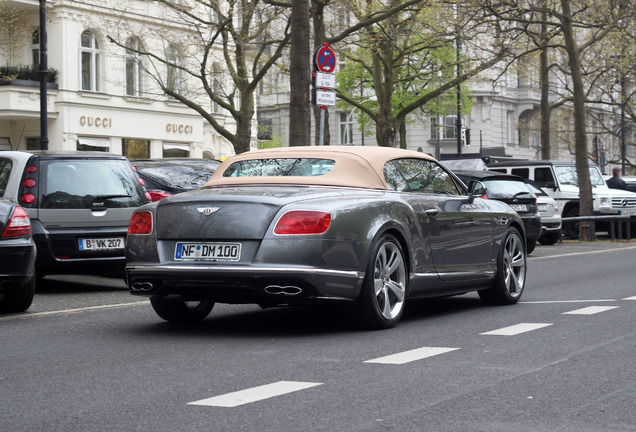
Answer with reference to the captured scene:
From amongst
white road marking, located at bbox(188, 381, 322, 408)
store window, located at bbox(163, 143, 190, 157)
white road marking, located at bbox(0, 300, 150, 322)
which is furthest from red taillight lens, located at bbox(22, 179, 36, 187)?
store window, located at bbox(163, 143, 190, 157)

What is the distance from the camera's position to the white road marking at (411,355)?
6965mm

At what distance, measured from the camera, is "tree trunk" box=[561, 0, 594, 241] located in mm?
27656

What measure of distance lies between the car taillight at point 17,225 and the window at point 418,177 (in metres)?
3.25

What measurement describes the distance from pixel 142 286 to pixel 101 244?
4442 mm

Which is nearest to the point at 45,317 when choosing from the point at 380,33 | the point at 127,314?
the point at 127,314

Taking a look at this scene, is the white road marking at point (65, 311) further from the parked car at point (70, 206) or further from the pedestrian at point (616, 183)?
the pedestrian at point (616, 183)

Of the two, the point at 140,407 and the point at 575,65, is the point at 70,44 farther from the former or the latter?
the point at 140,407

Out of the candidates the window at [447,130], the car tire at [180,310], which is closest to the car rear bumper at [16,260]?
the car tire at [180,310]

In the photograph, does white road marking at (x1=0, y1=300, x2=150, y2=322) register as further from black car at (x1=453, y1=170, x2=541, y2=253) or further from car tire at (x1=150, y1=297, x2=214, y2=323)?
black car at (x1=453, y1=170, x2=541, y2=253)

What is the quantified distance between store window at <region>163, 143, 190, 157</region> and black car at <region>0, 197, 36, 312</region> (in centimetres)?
3768

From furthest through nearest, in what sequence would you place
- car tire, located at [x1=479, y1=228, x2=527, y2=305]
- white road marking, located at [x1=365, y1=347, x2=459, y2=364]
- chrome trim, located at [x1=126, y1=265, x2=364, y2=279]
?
1. car tire, located at [x1=479, y1=228, x2=527, y2=305]
2. chrome trim, located at [x1=126, y1=265, x2=364, y2=279]
3. white road marking, located at [x1=365, y1=347, x2=459, y2=364]

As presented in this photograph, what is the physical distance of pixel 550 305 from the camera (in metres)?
10.7

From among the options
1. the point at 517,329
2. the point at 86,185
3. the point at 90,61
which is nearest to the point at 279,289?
the point at 517,329

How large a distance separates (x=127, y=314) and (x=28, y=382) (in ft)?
12.4
